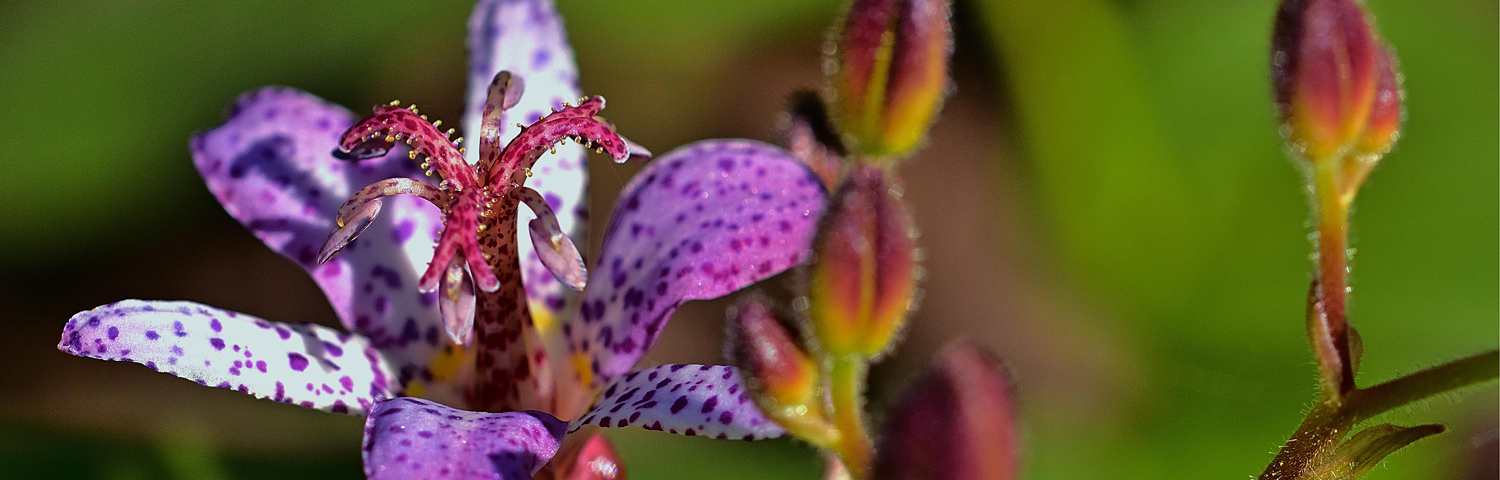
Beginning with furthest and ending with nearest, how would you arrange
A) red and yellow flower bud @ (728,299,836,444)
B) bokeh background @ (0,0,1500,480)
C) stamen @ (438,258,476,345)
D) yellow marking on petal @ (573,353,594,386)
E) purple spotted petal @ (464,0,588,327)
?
1. bokeh background @ (0,0,1500,480)
2. purple spotted petal @ (464,0,588,327)
3. yellow marking on petal @ (573,353,594,386)
4. stamen @ (438,258,476,345)
5. red and yellow flower bud @ (728,299,836,444)

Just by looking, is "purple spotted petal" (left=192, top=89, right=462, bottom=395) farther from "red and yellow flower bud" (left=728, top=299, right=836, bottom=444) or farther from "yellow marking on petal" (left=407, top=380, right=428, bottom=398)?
"red and yellow flower bud" (left=728, top=299, right=836, bottom=444)

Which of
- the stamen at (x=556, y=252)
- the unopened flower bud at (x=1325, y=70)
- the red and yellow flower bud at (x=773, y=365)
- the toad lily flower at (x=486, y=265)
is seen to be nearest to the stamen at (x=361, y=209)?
the toad lily flower at (x=486, y=265)

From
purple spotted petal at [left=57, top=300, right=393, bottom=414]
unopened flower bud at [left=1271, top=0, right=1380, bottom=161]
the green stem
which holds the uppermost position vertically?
unopened flower bud at [left=1271, top=0, right=1380, bottom=161]

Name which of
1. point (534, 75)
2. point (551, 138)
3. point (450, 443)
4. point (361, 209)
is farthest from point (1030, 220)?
point (450, 443)

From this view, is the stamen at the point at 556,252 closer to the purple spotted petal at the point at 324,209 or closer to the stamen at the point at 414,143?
the stamen at the point at 414,143

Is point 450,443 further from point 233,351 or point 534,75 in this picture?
point 534,75

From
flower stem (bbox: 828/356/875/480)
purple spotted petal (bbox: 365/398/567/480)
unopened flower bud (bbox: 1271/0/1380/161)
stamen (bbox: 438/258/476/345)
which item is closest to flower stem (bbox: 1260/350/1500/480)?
unopened flower bud (bbox: 1271/0/1380/161)

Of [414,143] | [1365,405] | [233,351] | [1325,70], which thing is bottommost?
[233,351]
